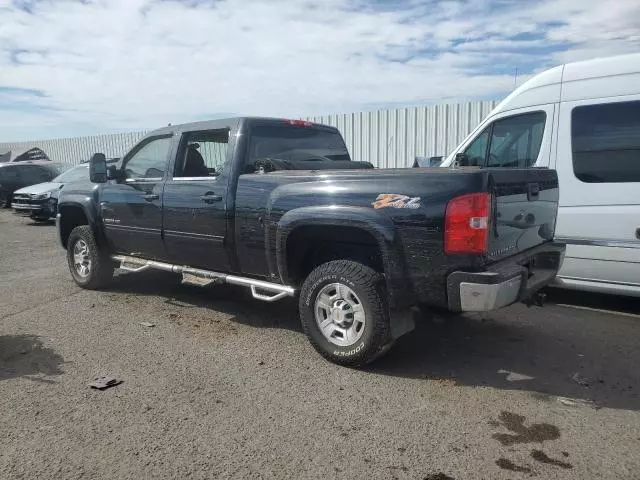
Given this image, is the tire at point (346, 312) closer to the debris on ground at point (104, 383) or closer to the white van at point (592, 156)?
the debris on ground at point (104, 383)

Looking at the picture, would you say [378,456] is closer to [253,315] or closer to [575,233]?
[253,315]

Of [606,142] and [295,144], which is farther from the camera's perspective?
[295,144]

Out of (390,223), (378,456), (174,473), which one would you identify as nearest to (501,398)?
(378,456)

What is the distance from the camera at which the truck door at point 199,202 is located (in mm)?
4898

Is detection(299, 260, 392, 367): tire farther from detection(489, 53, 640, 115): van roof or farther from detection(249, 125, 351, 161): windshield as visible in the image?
detection(489, 53, 640, 115): van roof

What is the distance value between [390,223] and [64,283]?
17.3 feet

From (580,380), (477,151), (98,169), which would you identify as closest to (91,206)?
(98,169)

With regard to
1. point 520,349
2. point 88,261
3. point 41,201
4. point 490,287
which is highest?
point 490,287

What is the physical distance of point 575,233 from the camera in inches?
213

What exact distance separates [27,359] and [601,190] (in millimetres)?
5406

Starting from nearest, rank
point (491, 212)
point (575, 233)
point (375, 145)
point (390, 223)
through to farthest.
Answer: point (491, 212)
point (390, 223)
point (575, 233)
point (375, 145)

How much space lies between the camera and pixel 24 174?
715 inches

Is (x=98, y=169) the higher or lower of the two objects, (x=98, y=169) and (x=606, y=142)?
the lower

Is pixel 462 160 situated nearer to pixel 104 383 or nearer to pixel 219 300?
pixel 219 300
